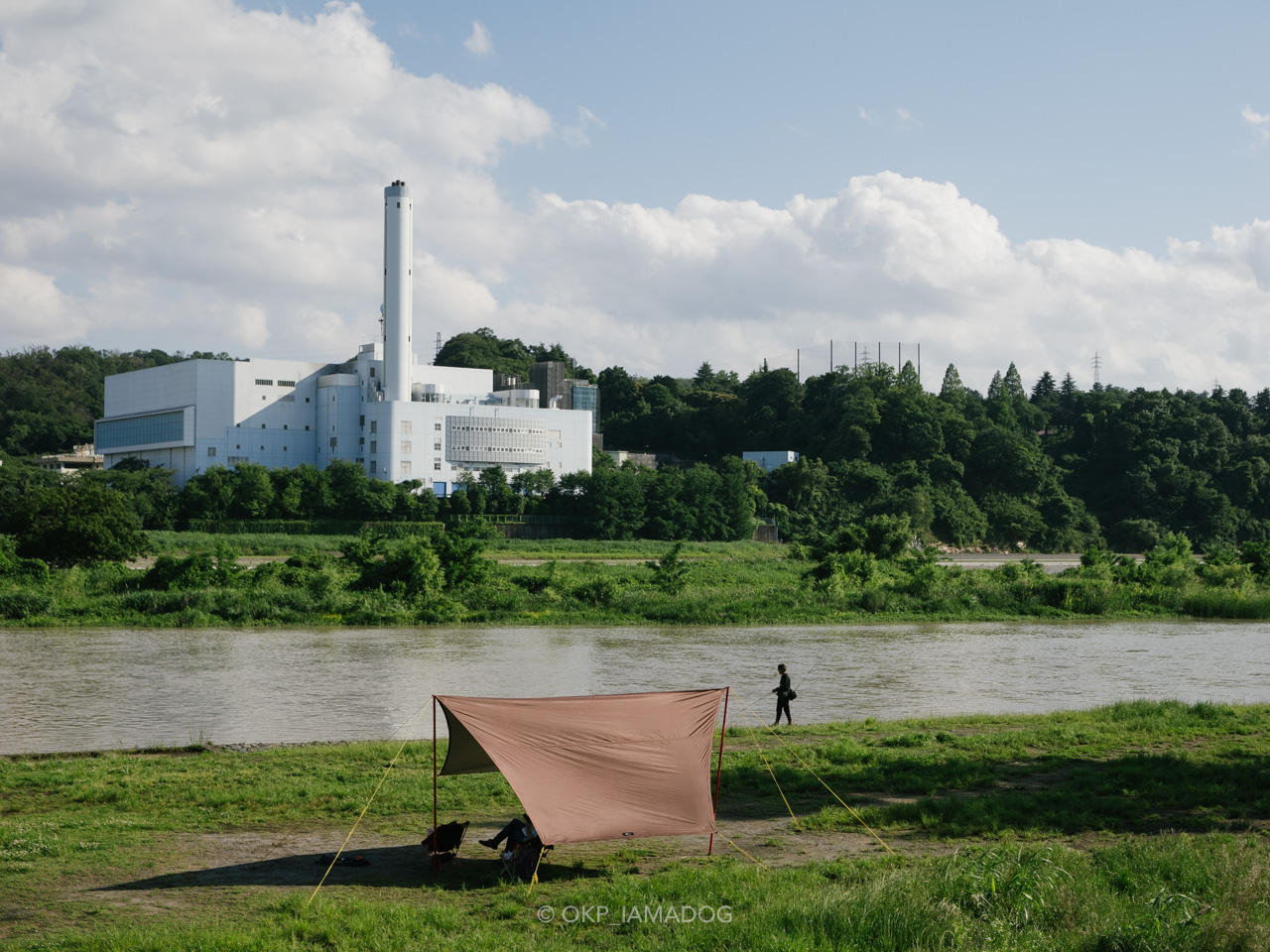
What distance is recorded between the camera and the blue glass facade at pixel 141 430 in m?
106

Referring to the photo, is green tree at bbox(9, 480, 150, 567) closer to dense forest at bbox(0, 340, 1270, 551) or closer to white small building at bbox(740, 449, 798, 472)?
dense forest at bbox(0, 340, 1270, 551)

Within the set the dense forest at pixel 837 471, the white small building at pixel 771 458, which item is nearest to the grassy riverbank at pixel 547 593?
the dense forest at pixel 837 471

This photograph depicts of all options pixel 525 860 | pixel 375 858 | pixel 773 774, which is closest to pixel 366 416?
pixel 773 774

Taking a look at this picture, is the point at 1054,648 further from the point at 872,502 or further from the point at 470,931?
the point at 872,502

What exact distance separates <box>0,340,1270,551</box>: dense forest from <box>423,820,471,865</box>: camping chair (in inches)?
2917

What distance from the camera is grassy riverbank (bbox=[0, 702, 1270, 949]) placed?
8859 millimetres

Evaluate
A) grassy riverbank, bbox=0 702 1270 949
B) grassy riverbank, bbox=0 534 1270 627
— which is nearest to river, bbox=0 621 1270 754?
grassy riverbank, bbox=0 534 1270 627

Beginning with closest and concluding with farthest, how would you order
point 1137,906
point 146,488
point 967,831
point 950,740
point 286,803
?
point 1137,906, point 967,831, point 286,803, point 950,740, point 146,488

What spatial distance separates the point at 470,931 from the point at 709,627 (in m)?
31.5

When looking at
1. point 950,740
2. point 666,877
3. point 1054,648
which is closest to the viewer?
point 666,877

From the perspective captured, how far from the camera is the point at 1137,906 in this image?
30.1 feet

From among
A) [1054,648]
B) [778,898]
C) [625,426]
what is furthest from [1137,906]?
[625,426]

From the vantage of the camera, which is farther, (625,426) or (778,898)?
(625,426)

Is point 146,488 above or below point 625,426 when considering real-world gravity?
below
